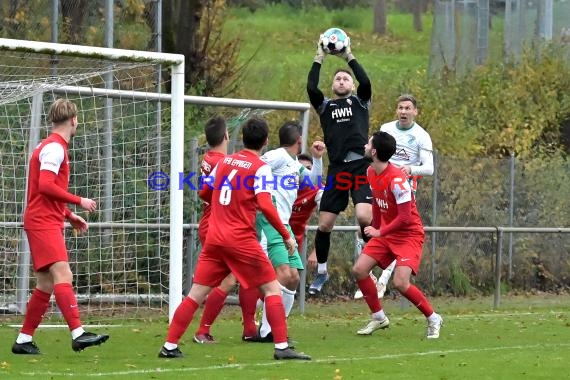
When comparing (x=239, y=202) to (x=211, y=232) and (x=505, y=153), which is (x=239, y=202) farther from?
(x=505, y=153)

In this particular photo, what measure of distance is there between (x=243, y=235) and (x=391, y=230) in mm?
2353

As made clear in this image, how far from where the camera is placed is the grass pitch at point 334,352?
996 centimetres

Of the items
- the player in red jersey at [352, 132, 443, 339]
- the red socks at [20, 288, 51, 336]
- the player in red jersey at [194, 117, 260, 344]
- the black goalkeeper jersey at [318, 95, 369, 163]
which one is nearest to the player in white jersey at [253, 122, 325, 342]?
the player in red jersey at [194, 117, 260, 344]

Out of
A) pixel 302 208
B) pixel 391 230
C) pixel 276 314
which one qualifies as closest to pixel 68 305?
pixel 276 314

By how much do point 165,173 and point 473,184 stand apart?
7.26 m

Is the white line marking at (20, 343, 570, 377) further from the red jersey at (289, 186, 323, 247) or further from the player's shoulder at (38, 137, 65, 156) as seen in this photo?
the red jersey at (289, 186, 323, 247)

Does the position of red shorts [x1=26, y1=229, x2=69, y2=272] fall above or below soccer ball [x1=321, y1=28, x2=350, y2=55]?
below

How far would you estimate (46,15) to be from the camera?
16.5 meters

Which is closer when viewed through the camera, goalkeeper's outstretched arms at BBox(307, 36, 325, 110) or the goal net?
goalkeeper's outstretched arms at BBox(307, 36, 325, 110)

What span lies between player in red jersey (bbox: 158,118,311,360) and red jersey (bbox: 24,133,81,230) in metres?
1.29

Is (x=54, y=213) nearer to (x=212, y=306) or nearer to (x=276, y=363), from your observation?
(x=212, y=306)

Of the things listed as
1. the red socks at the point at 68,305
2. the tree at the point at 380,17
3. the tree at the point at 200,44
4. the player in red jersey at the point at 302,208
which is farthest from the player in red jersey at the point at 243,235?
the tree at the point at 380,17

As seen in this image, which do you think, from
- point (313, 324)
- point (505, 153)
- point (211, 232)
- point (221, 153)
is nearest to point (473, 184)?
point (505, 153)

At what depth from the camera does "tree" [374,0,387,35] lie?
165ft
